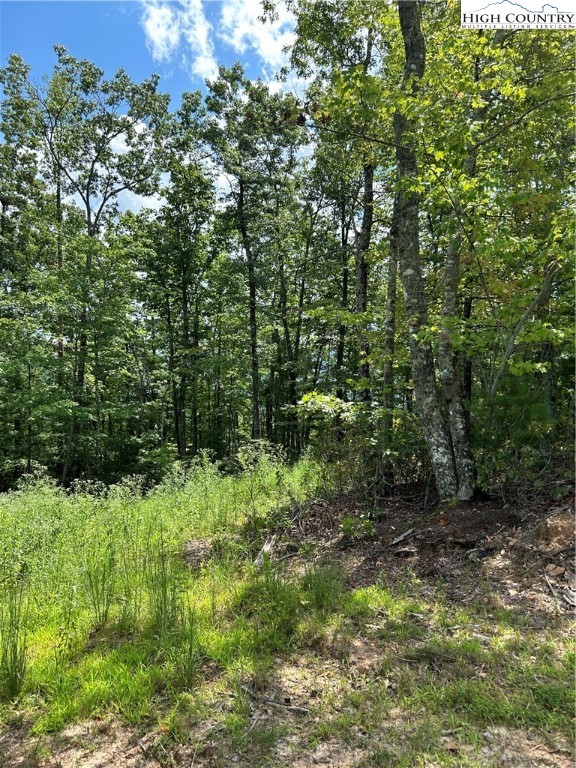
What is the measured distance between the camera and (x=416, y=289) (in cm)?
511

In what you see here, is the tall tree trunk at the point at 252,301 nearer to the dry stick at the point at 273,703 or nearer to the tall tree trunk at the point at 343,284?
the tall tree trunk at the point at 343,284

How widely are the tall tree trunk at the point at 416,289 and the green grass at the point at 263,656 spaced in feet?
5.35

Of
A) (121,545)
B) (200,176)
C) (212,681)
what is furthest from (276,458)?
(200,176)

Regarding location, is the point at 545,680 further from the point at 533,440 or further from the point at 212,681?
the point at 533,440

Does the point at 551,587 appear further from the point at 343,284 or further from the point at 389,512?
the point at 343,284

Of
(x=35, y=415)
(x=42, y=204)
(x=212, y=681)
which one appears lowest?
(x=212, y=681)

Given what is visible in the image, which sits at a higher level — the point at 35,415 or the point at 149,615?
the point at 35,415

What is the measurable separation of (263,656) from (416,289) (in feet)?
13.5

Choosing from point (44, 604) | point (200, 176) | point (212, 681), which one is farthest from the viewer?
point (200, 176)

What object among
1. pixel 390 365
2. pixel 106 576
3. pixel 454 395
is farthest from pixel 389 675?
pixel 390 365

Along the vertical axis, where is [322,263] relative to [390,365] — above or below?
above

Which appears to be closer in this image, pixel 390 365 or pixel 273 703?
pixel 273 703

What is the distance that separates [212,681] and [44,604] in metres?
1.85

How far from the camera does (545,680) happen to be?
2350 mm
